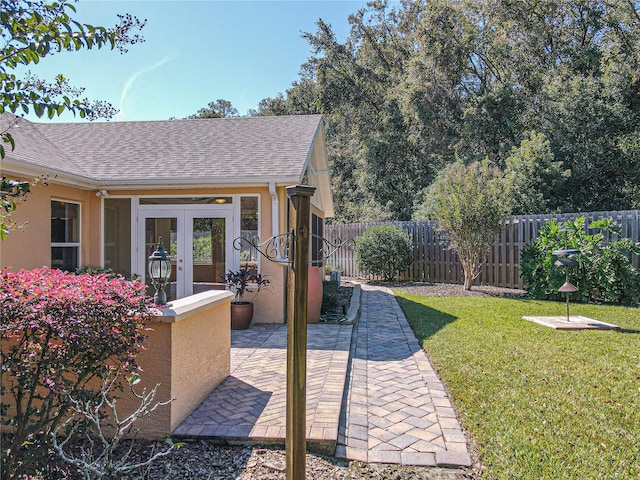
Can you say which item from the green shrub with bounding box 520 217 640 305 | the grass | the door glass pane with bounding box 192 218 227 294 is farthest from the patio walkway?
the green shrub with bounding box 520 217 640 305

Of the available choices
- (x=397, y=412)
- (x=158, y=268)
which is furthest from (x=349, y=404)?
(x=158, y=268)

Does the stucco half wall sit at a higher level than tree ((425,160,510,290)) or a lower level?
lower

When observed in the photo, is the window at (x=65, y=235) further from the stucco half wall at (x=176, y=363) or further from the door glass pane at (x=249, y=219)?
the stucco half wall at (x=176, y=363)

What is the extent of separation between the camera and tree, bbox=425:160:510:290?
1176cm

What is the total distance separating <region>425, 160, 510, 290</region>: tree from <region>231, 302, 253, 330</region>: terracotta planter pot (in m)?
6.93

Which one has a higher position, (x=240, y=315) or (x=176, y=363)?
(x=176, y=363)

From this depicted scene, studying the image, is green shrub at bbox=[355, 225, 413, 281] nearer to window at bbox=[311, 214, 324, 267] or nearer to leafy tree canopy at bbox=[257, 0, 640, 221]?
window at bbox=[311, 214, 324, 267]

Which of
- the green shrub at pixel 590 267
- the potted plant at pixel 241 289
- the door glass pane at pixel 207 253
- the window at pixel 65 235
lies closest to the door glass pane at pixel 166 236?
the door glass pane at pixel 207 253

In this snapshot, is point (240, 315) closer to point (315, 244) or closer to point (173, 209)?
point (173, 209)

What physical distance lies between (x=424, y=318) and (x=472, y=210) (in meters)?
4.59

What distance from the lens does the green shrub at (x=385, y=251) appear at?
591 inches

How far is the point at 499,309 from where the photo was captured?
940 centimetres

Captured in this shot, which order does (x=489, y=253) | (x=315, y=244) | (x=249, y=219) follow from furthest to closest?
(x=489, y=253), (x=315, y=244), (x=249, y=219)

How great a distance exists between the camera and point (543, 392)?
14.5 ft
